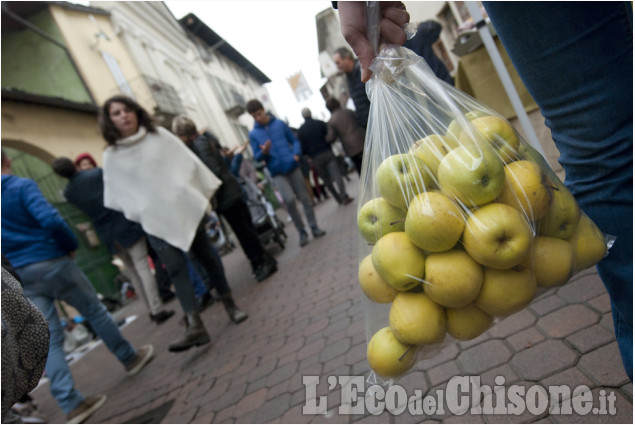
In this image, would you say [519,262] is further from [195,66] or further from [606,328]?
[195,66]

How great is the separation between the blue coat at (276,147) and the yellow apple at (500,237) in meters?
4.86

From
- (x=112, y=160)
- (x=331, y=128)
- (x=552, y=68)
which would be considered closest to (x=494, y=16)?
(x=552, y=68)

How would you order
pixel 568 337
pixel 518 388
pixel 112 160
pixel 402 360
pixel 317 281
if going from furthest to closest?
pixel 317 281
pixel 112 160
pixel 568 337
pixel 518 388
pixel 402 360

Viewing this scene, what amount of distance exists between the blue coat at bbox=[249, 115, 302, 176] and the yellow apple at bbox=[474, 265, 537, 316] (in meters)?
4.84

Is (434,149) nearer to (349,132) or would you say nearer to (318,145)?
(349,132)

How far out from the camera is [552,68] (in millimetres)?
1021

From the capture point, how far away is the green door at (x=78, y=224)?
330 inches

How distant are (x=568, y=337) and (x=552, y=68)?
4.17 ft

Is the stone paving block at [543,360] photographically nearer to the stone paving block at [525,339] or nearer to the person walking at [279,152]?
the stone paving block at [525,339]

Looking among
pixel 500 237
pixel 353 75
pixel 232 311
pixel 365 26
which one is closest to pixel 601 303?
pixel 500 237

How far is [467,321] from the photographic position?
41.4 inches

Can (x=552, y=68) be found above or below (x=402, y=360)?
above

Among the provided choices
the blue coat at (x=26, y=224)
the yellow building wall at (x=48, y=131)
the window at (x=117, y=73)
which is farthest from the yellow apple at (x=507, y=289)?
the window at (x=117, y=73)

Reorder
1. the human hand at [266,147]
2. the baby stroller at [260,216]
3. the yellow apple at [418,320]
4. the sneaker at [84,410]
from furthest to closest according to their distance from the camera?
the baby stroller at [260,216] → the human hand at [266,147] → the sneaker at [84,410] → the yellow apple at [418,320]
